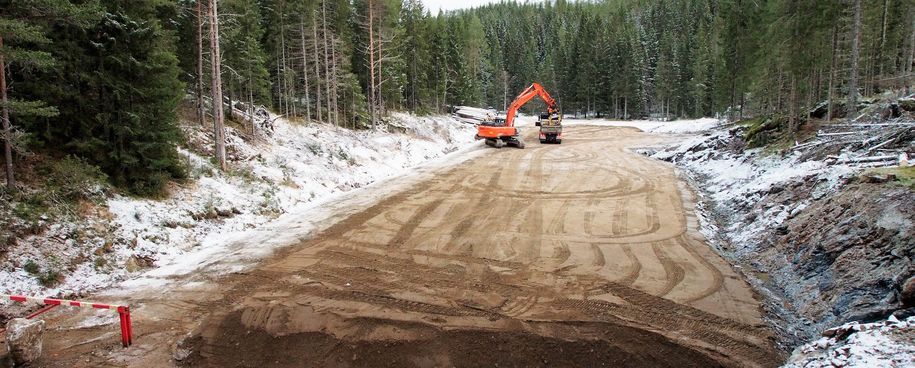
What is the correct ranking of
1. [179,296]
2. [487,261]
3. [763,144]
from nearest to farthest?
[179,296]
[487,261]
[763,144]

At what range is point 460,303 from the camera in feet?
25.8

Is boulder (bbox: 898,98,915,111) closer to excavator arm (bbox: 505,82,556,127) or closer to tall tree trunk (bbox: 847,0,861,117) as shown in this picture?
tall tree trunk (bbox: 847,0,861,117)

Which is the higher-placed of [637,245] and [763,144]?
[763,144]

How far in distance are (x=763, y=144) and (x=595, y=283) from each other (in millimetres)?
15854

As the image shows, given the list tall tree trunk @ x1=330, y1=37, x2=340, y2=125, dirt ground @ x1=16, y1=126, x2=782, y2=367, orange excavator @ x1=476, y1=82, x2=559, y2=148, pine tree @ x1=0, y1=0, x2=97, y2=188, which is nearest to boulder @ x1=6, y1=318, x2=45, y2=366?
dirt ground @ x1=16, y1=126, x2=782, y2=367

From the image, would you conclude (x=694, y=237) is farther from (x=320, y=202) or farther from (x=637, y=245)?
(x=320, y=202)

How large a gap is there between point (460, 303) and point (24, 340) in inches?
226

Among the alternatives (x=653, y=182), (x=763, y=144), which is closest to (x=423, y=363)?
(x=653, y=182)

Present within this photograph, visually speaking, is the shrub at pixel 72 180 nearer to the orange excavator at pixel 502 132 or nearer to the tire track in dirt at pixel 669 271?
the tire track in dirt at pixel 669 271

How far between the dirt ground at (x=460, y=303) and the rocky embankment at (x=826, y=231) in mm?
665

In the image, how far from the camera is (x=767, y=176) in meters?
14.8

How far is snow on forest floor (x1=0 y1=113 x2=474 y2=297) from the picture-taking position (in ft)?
27.8

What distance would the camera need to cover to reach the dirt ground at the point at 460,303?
639 cm

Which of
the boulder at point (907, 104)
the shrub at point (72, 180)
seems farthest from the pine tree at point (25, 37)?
the boulder at point (907, 104)
